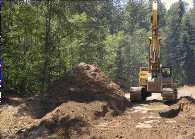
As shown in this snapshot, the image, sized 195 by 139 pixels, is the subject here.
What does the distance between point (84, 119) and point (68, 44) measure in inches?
494

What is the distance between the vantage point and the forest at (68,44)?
13523 mm

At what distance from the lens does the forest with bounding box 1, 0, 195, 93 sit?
13523 millimetres

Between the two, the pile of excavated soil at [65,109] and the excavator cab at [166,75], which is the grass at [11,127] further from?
the excavator cab at [166,75]

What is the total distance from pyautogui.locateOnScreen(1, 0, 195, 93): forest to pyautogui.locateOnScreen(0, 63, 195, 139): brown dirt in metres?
2.22

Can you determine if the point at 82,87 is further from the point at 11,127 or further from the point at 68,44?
the point at 68,44

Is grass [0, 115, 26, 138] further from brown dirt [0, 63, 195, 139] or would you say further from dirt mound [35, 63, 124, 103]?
dirt mound [35, 63, 124, 103]

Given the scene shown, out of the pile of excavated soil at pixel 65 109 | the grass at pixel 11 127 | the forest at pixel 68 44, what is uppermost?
the forest at pixel 68 44

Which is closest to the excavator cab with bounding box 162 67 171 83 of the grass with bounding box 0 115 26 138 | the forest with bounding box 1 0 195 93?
the forest with bounding box 1 0 195 93

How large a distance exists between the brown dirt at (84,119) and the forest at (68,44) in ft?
7.28

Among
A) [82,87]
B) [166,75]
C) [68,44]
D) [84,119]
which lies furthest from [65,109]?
[68,44]

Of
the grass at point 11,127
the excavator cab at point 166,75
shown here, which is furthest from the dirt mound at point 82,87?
the grass at point 11,127

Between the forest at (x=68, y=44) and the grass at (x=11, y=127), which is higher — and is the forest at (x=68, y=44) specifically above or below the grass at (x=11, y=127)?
above

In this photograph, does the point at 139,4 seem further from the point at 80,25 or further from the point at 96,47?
the point at 80,25

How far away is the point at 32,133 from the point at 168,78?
9543mm
